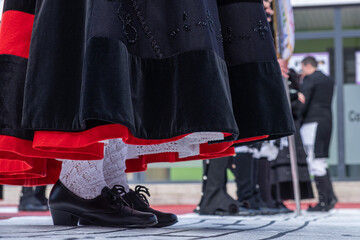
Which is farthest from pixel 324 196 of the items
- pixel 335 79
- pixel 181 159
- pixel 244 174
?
pixel 335 79

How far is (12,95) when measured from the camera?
1358 millimetres

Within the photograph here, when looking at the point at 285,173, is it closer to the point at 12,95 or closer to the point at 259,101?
the point at 259,101

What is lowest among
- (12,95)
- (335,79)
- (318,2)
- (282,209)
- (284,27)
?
(282,209)

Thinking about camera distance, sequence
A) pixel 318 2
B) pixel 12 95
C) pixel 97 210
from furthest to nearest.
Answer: pixel 318 2, pixel 97 210, pixel 12 95

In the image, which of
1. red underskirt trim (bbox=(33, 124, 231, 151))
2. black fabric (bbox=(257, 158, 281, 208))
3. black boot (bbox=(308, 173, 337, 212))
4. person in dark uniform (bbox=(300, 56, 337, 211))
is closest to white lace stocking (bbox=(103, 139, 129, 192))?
red underskirt trim (bbox=(33, 124, 231, 151))

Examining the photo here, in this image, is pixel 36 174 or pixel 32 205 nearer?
pixel 36 174

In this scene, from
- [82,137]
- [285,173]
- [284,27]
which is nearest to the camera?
[82,137]

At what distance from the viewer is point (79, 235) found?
3.88ft

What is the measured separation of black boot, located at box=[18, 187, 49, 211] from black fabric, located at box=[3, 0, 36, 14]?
252cm

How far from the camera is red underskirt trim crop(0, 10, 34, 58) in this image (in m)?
1.39

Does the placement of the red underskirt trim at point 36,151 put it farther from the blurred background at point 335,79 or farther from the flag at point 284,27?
the blurred background at point 335,79

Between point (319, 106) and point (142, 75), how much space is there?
3564 millimetres

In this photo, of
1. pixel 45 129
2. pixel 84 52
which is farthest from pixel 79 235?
pixel 84 52

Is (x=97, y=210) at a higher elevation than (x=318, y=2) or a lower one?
lower
